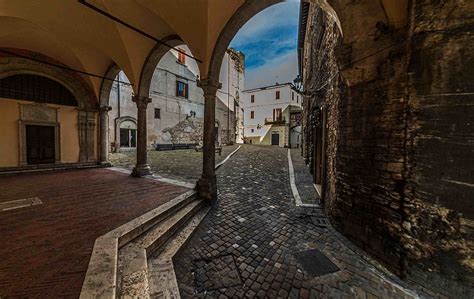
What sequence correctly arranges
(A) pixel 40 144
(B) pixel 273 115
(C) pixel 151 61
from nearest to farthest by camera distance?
(C) pixel 151 61 < (A) pixel 40 144 < (B) pixel 273 115

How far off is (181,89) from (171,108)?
273 centimetres

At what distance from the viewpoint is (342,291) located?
91.7 inches

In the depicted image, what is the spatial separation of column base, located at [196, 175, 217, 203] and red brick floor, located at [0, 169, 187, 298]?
0.57m

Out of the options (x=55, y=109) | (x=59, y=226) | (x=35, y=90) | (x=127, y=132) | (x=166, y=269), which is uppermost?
(x=35, y=90)

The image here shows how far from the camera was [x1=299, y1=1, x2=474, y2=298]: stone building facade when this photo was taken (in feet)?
7.32

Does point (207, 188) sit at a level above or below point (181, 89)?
below

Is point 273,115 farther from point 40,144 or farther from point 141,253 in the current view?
point 141,253

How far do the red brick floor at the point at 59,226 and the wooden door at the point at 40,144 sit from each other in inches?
106

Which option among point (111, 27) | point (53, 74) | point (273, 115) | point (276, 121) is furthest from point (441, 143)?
point (273, 115)

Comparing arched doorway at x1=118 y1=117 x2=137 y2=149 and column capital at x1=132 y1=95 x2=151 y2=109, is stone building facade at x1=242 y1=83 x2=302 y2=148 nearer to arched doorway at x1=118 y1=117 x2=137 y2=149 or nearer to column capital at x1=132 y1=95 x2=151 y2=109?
arched doorway at x1=118 y1=117 x2=137 y2=149

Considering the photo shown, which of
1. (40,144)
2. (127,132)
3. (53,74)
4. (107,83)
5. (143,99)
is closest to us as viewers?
(143,99)

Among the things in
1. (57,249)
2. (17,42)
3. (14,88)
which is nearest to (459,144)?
(57,249)

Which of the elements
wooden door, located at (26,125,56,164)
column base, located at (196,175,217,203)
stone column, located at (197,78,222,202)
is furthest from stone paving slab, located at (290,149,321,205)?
wooden door, located at (26,125,56,164)

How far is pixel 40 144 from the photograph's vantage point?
8.15 metres
